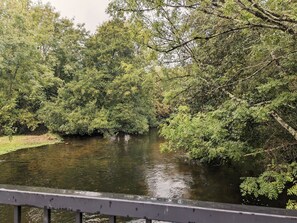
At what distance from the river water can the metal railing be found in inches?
226

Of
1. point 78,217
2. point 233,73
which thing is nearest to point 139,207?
point 78,217

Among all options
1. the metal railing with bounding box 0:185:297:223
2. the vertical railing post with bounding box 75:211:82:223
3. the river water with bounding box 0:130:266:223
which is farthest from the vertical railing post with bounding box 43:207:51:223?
the river water with bounding box 0:130:266:223

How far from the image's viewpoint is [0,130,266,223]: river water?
830cm

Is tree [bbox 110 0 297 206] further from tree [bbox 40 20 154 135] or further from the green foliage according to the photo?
tree [bbox 40 20 154 135]

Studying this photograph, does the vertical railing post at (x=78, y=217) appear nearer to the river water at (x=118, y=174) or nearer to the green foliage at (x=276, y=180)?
the green foliage at (x=276, y=180)

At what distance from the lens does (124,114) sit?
65.4 feet

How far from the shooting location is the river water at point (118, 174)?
830cm

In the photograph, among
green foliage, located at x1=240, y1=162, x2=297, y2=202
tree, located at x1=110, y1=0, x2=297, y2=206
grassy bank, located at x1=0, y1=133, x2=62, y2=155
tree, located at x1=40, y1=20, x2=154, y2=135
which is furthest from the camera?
tree, located at x1=40, y1=20, x2=154, y2=135

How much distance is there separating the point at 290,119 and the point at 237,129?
1051 mm

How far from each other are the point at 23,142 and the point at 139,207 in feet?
56.8

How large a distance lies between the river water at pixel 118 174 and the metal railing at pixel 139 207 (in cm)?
573

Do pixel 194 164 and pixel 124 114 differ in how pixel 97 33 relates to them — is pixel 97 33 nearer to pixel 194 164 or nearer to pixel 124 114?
Result: pixel 124 114

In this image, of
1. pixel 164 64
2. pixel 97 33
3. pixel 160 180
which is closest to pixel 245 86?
pixel 164 64

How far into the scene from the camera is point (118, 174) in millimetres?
10352
